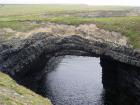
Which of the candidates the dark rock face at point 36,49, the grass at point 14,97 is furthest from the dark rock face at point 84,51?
the grass at point 14,97

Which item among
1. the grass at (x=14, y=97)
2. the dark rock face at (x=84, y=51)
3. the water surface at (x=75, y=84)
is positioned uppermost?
the grass at (x=14, y=97)

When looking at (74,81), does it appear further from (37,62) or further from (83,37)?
(83,37)

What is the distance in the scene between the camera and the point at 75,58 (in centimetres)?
12469

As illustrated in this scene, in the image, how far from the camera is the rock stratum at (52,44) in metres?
70.4

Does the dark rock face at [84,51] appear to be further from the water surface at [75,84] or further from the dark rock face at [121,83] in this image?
the water surface at [75,84]

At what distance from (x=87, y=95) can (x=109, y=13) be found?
34.9 m

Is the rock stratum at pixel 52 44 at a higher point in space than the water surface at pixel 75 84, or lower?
higher

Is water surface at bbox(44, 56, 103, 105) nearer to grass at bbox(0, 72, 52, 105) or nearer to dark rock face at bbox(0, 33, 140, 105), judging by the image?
dark rock face at bbox(0, 33, 140, 105)

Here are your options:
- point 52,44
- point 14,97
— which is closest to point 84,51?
point 52,44

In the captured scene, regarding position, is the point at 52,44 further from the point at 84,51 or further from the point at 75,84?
the point at 75,84

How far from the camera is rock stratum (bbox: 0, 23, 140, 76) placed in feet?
231

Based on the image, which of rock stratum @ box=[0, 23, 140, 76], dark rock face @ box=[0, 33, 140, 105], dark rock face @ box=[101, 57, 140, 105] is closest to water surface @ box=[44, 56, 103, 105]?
dark rock face @ box=[101, 57, 140, 105]

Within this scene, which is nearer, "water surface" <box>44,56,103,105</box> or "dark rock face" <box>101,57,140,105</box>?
"dark rock face" <box>101,57,140,105</box>

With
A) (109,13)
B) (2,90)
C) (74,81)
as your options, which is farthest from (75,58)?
(2,90)
